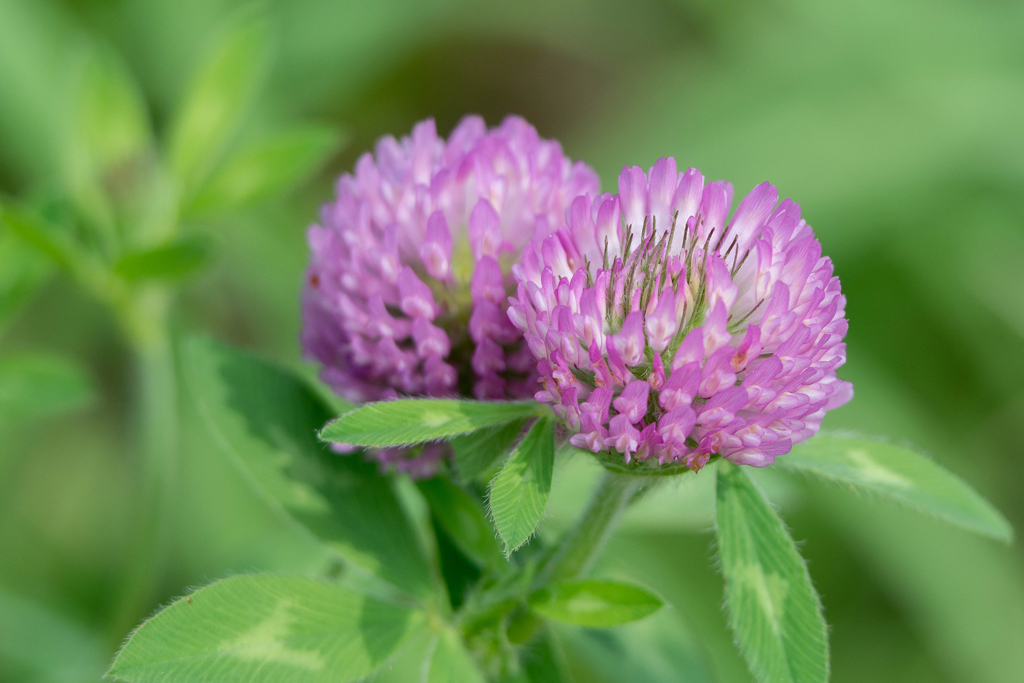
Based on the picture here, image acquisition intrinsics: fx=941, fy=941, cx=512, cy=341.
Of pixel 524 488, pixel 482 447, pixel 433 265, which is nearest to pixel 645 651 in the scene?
pixel 482 447

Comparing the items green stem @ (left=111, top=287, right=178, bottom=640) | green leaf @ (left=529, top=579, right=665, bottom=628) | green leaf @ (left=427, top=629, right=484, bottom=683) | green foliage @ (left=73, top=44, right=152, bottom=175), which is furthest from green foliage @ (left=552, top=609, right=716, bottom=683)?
green foliage @ (left=73, top=44, right=152, bottom=175)

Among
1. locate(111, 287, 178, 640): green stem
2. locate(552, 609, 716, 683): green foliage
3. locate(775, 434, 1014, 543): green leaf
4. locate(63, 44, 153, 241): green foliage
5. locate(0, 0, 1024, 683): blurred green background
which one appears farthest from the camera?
locate(0, 0, 1024, 683): blurred green background

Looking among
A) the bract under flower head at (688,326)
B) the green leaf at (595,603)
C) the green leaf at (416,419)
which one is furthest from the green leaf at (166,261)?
the green leaf at (595,603)

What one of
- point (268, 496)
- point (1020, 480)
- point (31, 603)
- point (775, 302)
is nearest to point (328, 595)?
point (268, 496)

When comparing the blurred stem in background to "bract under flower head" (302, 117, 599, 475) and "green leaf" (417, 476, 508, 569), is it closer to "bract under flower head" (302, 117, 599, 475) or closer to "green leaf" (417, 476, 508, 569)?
"bract under flower head" (302, 117, 599, 475)

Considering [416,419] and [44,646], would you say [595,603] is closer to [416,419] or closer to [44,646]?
[416,419]

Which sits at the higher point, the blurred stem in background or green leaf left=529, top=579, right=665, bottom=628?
the blurred stem in background
